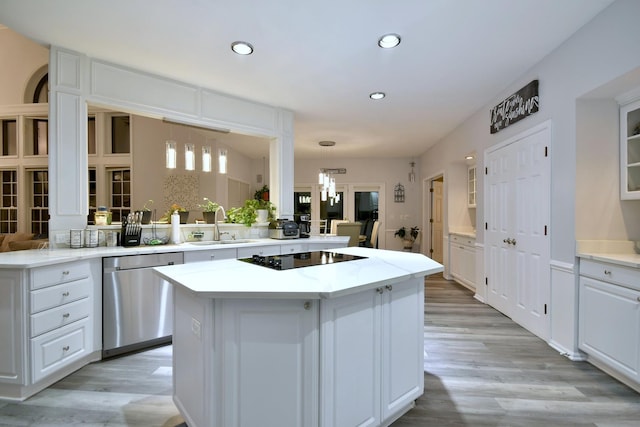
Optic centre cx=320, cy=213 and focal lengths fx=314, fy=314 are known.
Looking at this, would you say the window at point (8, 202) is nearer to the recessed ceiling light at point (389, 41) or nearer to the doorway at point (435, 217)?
the recessed ceiling light at point (389, 41)

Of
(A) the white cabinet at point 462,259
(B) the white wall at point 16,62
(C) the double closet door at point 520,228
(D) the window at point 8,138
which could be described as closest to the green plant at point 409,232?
(A) the white cabinet at point 462,259

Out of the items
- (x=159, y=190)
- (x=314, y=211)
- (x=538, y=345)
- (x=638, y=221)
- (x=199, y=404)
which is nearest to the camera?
(x=199, y=404)

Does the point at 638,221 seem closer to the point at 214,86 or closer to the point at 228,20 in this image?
the point at 228,20

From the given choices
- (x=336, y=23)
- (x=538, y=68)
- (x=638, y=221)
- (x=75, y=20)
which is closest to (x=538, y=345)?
(x=638, y=221)

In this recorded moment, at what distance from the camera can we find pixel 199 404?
1.50 metres

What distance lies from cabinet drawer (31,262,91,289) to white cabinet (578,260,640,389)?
386 cm

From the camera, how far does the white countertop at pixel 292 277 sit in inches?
51.7

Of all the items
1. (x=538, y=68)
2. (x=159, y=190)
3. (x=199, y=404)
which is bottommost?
(x=199, y=404)

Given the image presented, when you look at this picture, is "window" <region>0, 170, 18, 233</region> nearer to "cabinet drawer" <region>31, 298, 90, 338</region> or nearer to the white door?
"cabinet drawer" <region>31, 298, 90, 338</region>

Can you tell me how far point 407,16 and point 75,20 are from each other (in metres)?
2.44

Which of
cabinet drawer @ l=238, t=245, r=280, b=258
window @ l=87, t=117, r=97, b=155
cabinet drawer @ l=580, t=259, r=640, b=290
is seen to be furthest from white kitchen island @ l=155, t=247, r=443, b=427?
window @ l=87, t=117, r=97, b=155

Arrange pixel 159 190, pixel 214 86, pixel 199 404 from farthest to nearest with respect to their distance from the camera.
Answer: pixel 159 190 → pixel 214 86 → pixel 199 404

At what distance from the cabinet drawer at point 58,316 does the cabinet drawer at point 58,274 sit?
0.19 m

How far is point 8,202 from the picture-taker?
5.90m
